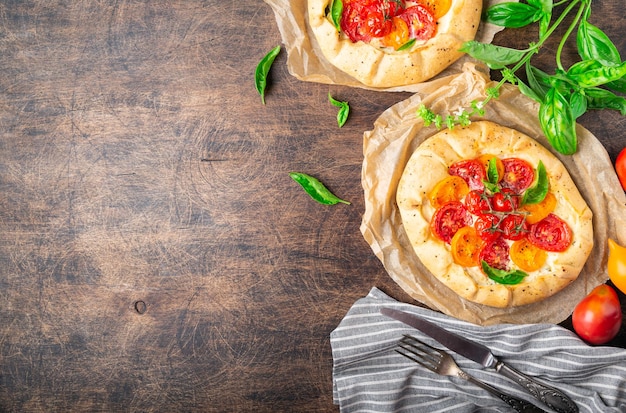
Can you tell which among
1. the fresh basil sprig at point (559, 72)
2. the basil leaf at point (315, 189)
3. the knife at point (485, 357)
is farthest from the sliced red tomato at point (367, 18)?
the knife at point (485, 357)

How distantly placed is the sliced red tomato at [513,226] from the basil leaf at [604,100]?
69cm

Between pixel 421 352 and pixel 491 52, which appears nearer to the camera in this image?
pixel 491 52

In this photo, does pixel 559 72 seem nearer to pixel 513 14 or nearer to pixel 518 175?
pixel 513 14

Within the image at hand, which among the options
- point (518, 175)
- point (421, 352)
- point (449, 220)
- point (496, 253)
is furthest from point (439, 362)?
point (518, 175)

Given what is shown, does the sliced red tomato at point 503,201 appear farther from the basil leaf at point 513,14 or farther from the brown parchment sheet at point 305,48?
the basil leaf at point 513,14

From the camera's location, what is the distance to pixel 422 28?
2.86m

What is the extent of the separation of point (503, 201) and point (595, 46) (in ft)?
2.78

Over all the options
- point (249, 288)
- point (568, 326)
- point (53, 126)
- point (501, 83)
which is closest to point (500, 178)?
point (501, 83)

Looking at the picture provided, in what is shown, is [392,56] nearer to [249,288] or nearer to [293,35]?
[293,35]

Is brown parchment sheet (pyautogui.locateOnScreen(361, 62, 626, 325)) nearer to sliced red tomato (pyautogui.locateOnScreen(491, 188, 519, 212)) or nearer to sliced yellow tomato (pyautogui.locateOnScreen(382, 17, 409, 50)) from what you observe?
sliced yellow tomato (pyautogui.locateOnScreen(382, 17, 409, 50))

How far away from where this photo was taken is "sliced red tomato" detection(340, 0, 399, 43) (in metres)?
2.83

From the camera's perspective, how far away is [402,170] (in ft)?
9.47

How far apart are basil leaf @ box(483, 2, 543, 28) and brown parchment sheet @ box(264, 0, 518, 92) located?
0.11 metres

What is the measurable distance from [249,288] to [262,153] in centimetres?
75
